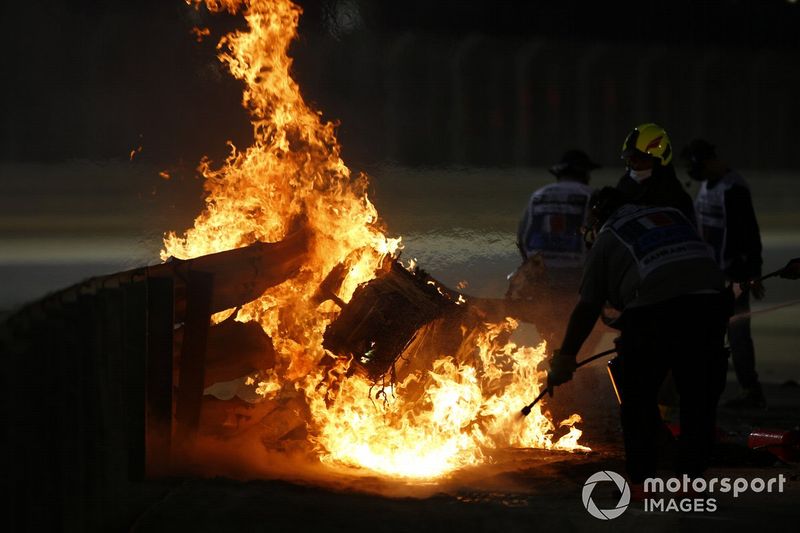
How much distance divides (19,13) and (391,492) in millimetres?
12116

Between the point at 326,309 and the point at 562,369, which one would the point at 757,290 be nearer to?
the point at 326,309

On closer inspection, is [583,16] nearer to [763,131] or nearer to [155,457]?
[763,131]

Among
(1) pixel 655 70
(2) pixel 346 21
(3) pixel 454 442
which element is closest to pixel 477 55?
(1) pixel 655 70

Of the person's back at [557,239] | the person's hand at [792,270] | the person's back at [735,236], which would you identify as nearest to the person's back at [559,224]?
the person's back at [557,239]

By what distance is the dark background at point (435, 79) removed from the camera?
15.7 metres

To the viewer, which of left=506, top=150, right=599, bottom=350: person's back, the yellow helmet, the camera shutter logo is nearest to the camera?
the camera shutter logo

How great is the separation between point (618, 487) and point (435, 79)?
12243mm

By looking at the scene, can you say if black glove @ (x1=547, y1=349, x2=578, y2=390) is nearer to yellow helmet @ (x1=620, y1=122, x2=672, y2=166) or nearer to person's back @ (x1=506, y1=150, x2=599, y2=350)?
yellow helmet @ (x1=620, y1=122, x2=672, y2=166)

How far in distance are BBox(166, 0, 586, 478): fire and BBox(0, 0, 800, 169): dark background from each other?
14.6 feet

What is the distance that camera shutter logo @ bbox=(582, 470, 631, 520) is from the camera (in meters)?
5.62

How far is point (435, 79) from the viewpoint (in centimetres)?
1773

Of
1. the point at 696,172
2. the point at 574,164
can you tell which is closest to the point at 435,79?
the point at 696,172

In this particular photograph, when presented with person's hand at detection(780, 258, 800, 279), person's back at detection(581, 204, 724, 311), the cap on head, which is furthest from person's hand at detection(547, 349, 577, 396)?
the cap on head

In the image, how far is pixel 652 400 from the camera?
18.8 feet
